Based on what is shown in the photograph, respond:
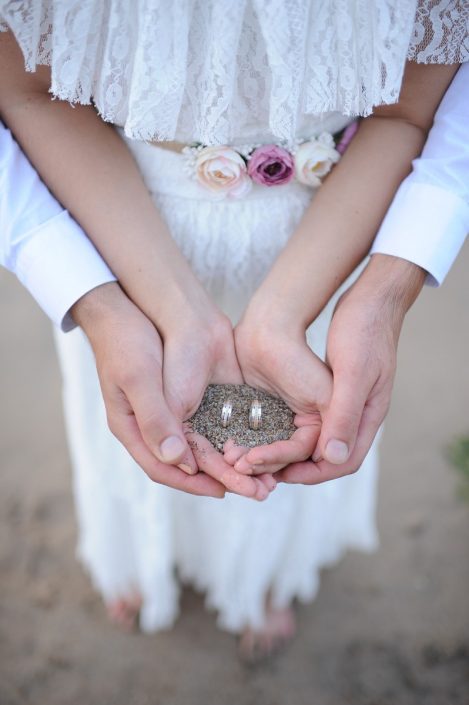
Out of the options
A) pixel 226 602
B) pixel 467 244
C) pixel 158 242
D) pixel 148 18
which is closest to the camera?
pixel 148 18

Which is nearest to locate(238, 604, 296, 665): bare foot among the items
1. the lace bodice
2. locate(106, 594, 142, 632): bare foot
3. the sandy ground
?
the sandy ground

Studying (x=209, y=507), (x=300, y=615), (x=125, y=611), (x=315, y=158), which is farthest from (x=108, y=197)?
(x=300, y=615)

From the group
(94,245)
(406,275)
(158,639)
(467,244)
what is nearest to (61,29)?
(94,245)

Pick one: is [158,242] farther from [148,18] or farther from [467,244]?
[467,244]

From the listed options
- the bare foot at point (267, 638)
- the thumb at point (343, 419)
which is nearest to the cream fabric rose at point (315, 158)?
the thumb at point (343, 419)

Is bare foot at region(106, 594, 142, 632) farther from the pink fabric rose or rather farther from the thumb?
the pink fabric rose

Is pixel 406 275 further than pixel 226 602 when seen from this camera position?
No

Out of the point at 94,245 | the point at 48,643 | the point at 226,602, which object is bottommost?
the point at 48,643

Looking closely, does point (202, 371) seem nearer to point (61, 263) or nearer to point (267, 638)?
point (61, 263)
